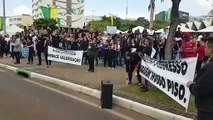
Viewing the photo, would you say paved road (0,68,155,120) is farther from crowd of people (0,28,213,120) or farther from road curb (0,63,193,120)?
crowd of people (0,28,213,120)

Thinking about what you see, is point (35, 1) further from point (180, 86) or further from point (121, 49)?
point (180, 86)

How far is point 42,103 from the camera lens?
11516mm

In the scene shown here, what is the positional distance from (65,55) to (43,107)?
10820mm

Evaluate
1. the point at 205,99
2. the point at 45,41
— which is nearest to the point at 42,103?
the point at 205,99

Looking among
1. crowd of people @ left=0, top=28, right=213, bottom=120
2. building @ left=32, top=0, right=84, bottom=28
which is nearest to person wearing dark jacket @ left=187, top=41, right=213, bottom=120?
crowd of people @ left=0, top=28, right=213, bottom=120

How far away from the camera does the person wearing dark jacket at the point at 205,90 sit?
4.77 meters

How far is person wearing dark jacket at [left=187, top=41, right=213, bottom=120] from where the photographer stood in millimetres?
4766

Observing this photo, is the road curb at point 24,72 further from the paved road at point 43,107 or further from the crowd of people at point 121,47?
the paved road at point 43,107

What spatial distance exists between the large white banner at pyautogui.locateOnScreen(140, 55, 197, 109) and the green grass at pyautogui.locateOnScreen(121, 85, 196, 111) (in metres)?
0.39

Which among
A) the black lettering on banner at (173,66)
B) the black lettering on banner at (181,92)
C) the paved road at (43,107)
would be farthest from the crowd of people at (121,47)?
the paved road at (43,107)

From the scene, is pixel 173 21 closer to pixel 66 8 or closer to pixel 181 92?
pixel 181 92

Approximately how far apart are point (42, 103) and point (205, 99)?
7227 mm

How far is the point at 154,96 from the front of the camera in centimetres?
1209

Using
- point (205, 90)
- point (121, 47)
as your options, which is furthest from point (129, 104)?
point (121, 47)
